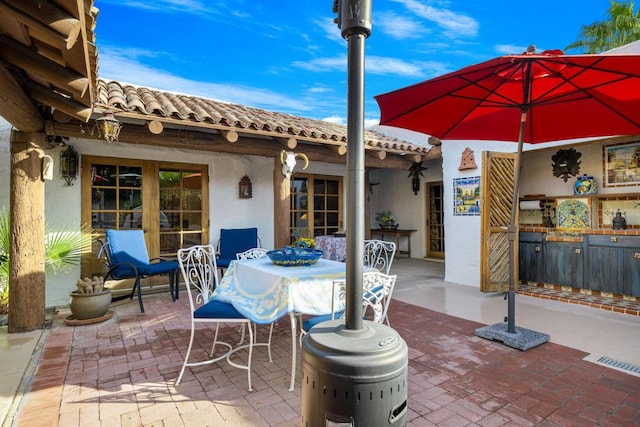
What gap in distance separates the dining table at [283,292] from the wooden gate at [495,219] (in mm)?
3138

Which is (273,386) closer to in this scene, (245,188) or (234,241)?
(234,241)

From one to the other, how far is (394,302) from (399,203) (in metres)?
5.05

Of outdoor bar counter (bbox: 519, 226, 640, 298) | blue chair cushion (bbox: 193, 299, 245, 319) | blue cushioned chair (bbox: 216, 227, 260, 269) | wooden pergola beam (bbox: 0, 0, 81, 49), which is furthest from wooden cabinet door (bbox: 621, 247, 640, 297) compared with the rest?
wooden pergola beam (bbox: 0, 0, 81, 49)

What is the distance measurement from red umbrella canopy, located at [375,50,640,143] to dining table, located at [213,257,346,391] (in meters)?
1.61

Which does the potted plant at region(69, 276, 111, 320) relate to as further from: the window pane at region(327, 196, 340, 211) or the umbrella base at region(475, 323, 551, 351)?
the window pane at region(327, 196, 340, 211)

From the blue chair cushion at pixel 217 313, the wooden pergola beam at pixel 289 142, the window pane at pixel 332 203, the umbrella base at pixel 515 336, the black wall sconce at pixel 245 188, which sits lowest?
the umbrella base at pixel 515 336

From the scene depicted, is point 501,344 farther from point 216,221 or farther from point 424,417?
point 216,221

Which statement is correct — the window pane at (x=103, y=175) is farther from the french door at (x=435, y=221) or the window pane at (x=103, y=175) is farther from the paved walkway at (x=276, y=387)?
the french door at (x=435, y=221)

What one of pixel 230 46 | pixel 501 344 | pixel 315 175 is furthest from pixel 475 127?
pixel 230 46

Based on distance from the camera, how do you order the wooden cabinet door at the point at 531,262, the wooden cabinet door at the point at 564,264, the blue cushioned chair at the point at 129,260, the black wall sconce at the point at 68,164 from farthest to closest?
the wooden cabinet door at the point at 531,262, the wooden cabinet door at the point at 564,264, the black wall sconce at the point at 68,164, the blue cushioned chair at the point at 129,260

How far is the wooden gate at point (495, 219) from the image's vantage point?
5223 millimetres

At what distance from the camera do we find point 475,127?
3611 millimetres

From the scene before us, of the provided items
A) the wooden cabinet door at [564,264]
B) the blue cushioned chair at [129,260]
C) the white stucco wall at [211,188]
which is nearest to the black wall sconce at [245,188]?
the white stucco wall at [211,188]

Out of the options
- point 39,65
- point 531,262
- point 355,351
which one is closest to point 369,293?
point 355,351
